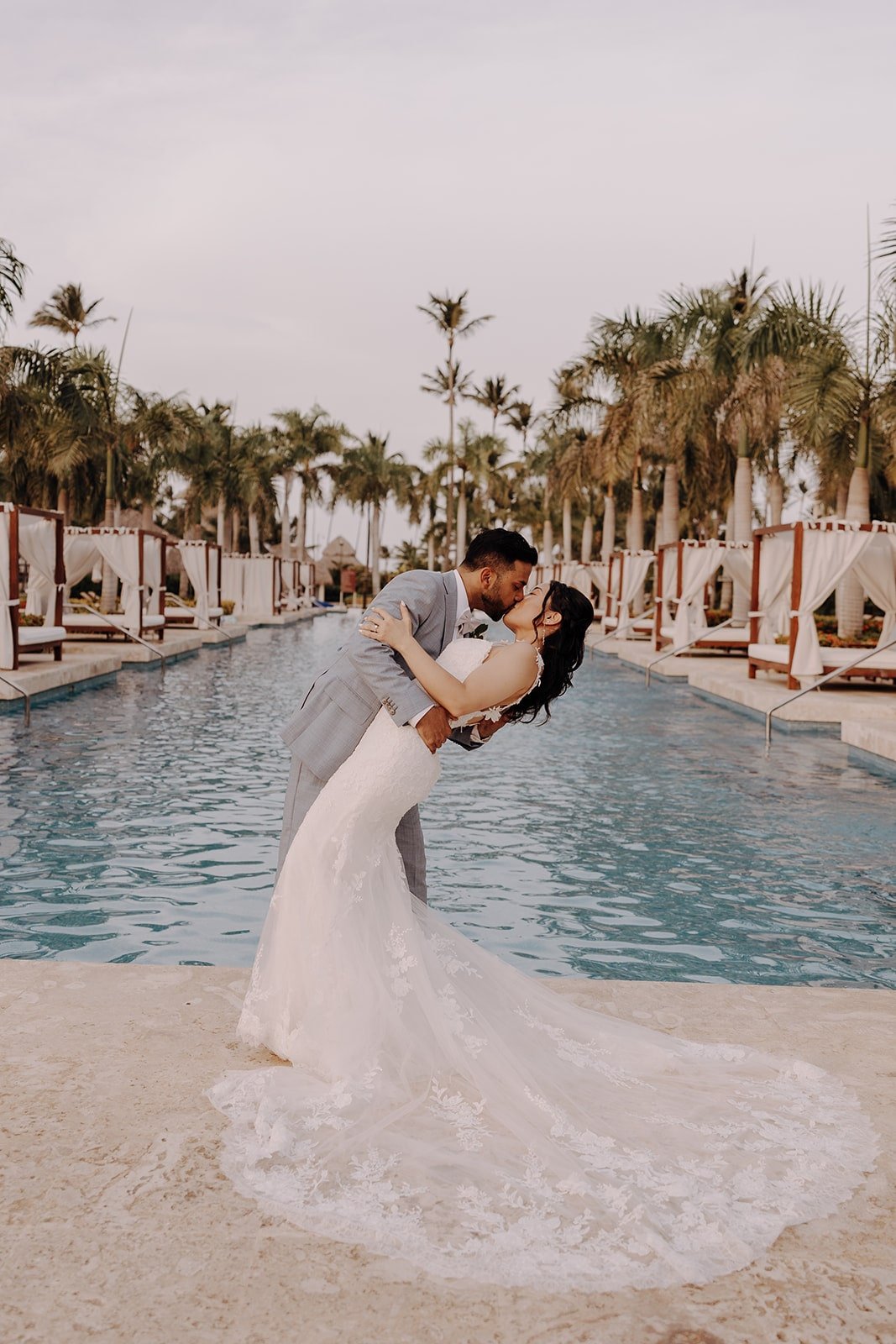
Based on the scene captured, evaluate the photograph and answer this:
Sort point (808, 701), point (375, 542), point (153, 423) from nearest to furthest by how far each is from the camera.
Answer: point (808, 701), point (153, 423), point (375, 542)

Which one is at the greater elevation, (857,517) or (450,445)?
(450,445)

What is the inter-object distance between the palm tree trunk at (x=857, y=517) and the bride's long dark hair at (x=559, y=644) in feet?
59.5

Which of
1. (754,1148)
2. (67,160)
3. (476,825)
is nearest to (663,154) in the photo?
(67,160)

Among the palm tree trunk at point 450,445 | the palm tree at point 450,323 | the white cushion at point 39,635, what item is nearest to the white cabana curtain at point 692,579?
the white cushion at point 39,635

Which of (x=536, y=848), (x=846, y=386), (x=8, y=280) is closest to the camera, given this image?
(x=536, y=848)

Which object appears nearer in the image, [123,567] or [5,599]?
[5,599]

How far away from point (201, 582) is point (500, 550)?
23.9m

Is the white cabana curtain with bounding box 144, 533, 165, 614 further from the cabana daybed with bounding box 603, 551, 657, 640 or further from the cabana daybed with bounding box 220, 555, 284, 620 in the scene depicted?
the cabana daybed with bounding box 220, 555, 284, 620

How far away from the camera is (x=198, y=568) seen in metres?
25.9

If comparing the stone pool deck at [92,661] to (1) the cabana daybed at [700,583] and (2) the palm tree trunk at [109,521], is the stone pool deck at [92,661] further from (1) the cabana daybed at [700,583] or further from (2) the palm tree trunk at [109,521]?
(1) the cabana daybed at [700,583]

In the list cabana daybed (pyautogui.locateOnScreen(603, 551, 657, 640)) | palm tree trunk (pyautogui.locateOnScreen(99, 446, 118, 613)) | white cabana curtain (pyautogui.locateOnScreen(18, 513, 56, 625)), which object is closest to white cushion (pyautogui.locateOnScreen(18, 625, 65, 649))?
white cabana curtain (pyautogui.locateOnScreen(18, 513, 56, 625))

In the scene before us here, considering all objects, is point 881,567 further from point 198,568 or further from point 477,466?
point 477,466

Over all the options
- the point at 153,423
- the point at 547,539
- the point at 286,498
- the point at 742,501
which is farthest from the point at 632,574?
the point at 286,498

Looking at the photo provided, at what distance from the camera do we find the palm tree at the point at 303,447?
2159 inches
